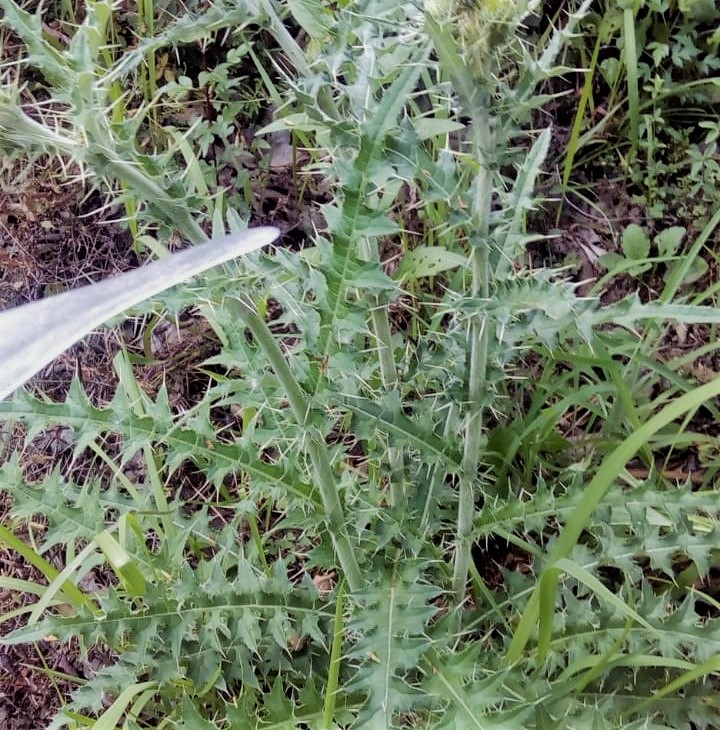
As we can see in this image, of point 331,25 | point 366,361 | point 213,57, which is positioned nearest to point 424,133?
point 331,25

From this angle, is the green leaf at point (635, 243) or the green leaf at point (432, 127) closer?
the green leaf at point (432, 127)

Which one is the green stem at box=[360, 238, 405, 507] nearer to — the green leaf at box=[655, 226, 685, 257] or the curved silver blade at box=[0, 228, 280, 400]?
the curved silver blade at box=[0, 228, 280, 400]

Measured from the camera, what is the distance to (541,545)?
1857 mm

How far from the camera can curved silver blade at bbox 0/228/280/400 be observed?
1.72 feet

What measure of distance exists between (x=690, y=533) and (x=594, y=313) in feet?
1.98

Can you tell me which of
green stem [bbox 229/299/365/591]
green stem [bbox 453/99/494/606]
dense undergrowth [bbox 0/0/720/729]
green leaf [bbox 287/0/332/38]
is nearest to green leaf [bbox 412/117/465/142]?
dense undergrowth [bbox 0/0/720/729]

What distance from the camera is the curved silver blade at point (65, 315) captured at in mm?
525

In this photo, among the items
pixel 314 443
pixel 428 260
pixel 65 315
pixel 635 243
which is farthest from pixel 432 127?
Answer: pixel 65 315

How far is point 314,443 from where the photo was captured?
1.18 metres

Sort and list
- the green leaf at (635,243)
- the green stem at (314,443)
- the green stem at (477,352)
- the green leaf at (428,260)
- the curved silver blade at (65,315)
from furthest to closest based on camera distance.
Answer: the green leaf at (635,243) < the green leaf at (428,260) < the green stem at (314,443) < the green stem at (477,352) < the curved silver blade at (65,315)

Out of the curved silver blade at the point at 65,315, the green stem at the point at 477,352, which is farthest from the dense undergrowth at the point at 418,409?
the curved silver blade at the point at 65,315

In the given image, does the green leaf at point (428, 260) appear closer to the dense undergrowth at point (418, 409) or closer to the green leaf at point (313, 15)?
the dense undergrowth at point (418, 409)

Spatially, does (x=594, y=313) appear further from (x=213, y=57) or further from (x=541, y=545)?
(x=213, y=57)

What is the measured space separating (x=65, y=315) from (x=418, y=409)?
0.98 m
